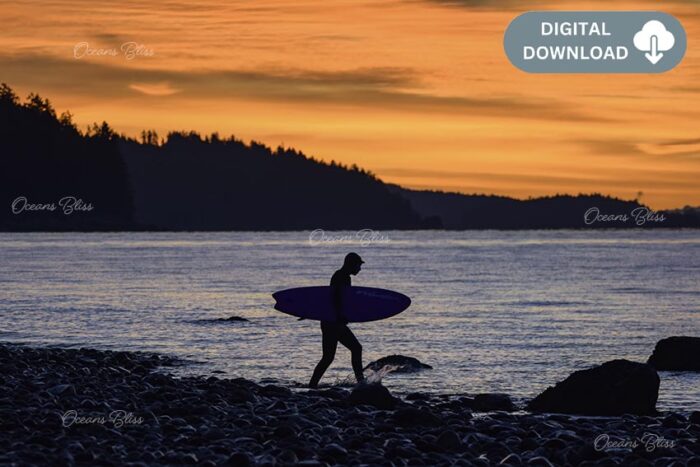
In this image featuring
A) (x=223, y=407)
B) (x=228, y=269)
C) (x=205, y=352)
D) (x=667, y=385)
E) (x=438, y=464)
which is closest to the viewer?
(x=438, y=464)

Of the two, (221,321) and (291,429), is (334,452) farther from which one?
(221,321)

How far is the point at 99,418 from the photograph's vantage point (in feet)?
50.2

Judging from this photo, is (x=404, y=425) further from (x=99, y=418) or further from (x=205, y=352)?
(x=205, y=352)

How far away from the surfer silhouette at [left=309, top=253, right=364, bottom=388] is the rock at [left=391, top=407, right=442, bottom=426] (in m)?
3.87

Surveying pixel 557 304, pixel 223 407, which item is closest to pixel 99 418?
pixel 223 407

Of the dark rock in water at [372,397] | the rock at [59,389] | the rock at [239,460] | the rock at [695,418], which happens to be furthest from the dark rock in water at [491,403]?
the rock at [239,460]

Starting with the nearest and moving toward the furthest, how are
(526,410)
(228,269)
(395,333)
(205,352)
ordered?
(526,410)
(205,352)
(395,333)
(228,269)

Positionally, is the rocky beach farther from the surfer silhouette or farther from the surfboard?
the surfboard

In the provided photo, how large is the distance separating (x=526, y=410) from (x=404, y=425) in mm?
4471

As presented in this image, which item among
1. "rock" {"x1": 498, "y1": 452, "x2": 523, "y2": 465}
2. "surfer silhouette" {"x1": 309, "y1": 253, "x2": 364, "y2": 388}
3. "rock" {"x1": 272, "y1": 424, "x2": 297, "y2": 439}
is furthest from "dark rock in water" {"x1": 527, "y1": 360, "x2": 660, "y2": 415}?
"rock" {"x1": 272, "y1": 424, "x2": 297, "y2": 439}
